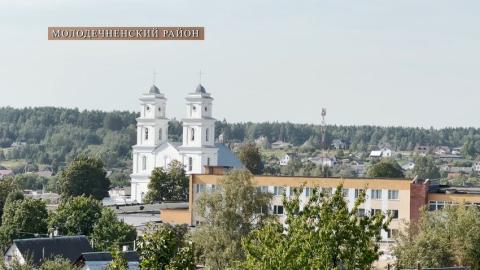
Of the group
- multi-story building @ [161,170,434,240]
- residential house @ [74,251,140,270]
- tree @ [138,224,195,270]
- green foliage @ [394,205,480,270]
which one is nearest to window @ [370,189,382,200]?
multi-story building @ [161,170,434,240]

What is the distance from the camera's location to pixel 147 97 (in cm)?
15750

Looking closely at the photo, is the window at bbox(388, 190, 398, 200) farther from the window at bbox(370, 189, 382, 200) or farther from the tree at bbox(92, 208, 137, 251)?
the tree at bbox(92, 208, 137, 251)

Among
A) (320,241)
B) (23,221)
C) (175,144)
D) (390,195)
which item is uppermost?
(175,144)

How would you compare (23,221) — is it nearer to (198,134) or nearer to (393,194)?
(393,194)

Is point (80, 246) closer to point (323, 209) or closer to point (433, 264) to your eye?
point (433, 264)

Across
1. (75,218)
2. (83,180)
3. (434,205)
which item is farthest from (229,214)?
(83,180)

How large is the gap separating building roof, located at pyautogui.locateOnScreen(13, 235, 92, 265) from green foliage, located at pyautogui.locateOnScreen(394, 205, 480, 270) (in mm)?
17190

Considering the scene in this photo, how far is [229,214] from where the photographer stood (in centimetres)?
7325

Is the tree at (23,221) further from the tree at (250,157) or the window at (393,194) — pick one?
the tree at (250,157)

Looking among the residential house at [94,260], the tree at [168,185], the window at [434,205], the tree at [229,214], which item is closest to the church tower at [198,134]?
the tree at [168,185]

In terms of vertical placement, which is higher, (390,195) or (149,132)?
(149,132)

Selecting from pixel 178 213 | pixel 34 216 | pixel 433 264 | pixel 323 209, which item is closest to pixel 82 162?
pixel 178 213

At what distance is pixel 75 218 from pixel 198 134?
215 ft

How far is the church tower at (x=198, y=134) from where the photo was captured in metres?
150
